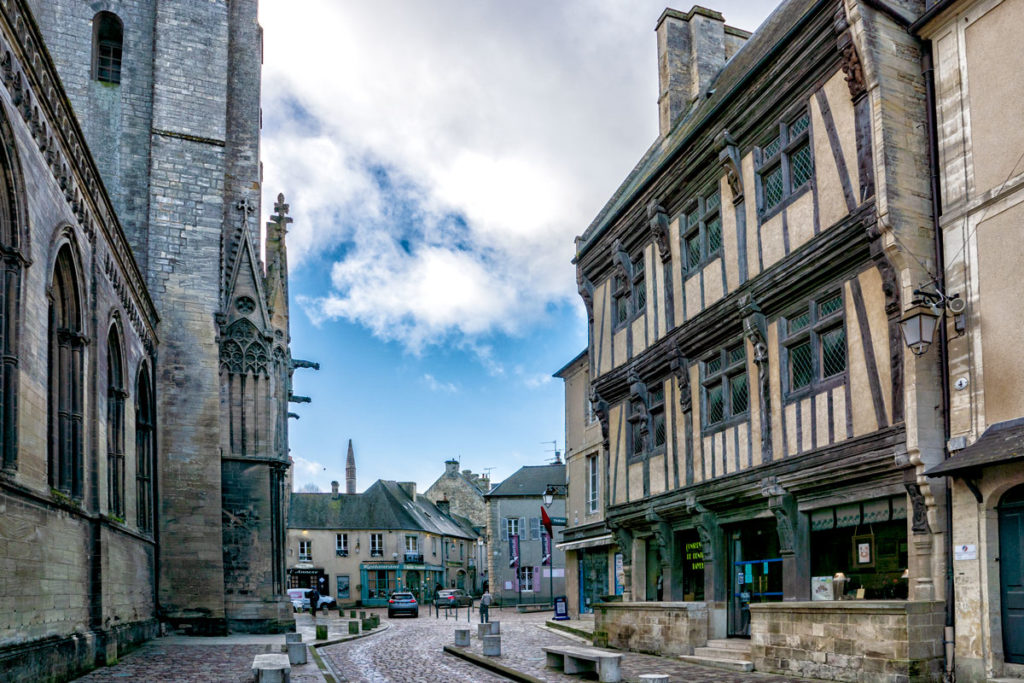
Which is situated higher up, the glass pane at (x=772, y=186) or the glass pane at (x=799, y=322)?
the glass pane at (x=772, y=186)

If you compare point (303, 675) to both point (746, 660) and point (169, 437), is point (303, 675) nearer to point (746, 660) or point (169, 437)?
point (746, 660)

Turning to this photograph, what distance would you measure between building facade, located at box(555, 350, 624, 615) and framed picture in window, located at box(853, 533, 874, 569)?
11.8 metres

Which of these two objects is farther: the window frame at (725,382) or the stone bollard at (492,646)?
the stone bollard at (492,646)

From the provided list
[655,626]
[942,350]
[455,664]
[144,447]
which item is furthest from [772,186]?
[144,447]

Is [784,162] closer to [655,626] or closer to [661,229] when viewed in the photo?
[661,229]

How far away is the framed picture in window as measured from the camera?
1217cm

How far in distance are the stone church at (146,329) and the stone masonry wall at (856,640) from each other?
338 inches

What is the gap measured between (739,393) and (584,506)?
12958 mm

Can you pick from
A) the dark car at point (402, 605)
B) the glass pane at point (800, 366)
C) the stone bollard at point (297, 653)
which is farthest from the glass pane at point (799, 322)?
the dark car at point (402, 605)

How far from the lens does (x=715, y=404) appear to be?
1594cm

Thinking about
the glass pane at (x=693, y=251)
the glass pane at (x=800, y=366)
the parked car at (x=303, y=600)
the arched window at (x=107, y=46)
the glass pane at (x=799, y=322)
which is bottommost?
the parked car at (x=303, y=600)

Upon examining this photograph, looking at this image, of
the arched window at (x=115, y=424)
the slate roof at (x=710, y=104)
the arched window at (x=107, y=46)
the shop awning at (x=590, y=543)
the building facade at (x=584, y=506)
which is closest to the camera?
the slate roof at (x=710, y=104)

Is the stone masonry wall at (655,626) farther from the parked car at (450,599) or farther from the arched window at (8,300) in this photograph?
the parked car at (450,599)

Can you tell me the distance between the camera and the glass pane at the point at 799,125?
1342 cm
